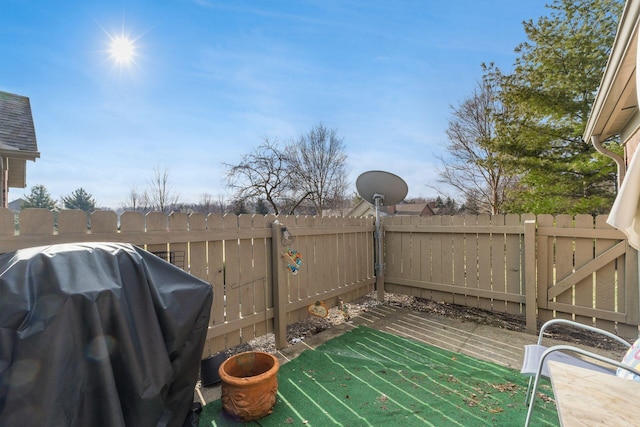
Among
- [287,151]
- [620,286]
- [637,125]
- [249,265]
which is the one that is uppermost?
[287,151]

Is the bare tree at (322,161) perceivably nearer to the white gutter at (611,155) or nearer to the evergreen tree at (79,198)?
the white gutter at (611,155)

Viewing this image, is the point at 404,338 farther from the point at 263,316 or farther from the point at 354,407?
the point at 263,316

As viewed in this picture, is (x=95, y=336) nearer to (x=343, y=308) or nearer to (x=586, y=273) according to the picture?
(x=343, y=308)

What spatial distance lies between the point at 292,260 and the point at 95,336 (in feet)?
7.30

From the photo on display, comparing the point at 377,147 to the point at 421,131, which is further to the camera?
the point at 377,147

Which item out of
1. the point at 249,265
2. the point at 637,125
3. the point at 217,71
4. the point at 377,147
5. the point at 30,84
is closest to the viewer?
the point at 637,125

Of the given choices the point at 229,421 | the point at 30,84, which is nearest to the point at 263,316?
the point at 229,421

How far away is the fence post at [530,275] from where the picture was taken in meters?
3.53

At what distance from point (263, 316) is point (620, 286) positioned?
12.9 ft

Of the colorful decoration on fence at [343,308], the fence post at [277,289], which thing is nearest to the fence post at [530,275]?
the colorful decoration on fence at [343,308]

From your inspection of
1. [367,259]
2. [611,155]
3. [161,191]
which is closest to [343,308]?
[367,259]

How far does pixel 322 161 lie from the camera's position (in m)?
17.0

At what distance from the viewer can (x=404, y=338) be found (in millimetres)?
3412

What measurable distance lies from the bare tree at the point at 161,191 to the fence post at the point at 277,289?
1724cm
